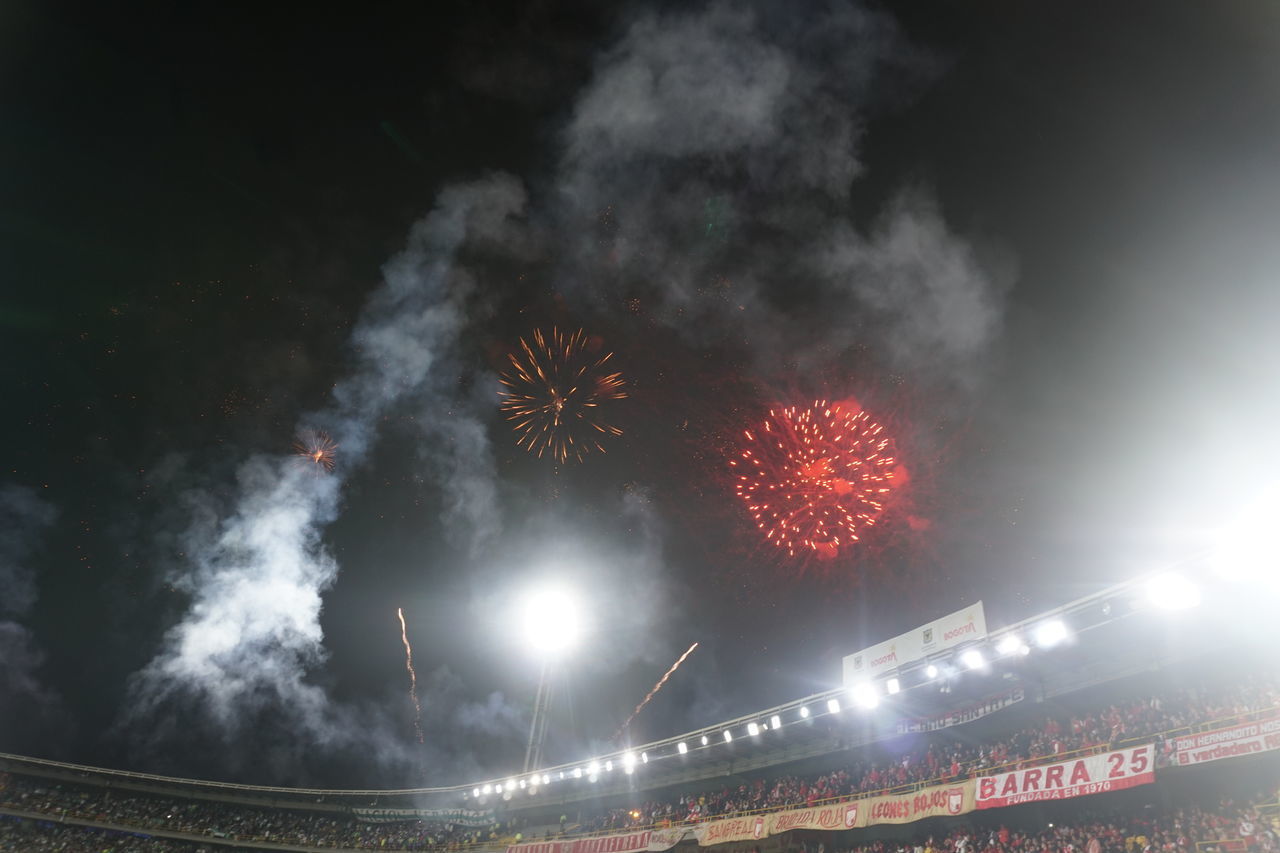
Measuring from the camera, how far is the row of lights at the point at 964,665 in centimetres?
1886

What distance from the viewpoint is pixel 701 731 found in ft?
118

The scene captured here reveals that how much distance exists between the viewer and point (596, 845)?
3850 cm

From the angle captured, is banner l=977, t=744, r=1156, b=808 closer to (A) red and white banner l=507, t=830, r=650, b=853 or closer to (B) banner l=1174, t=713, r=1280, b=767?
(B) banner l=1174, t=713, r=1280, b=767

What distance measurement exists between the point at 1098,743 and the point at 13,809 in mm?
68981

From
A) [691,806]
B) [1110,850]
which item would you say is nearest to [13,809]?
[691,806]

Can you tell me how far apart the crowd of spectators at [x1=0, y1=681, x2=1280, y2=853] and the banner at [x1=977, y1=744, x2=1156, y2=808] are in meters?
0.73

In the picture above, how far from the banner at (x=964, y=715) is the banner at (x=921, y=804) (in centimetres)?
433

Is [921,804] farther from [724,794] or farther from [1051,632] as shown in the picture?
[724,794]

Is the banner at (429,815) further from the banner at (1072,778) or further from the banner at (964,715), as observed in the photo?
the banner at (1072,778)

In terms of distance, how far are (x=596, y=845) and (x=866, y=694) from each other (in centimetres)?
1949

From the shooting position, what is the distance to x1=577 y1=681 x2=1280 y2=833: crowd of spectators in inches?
799

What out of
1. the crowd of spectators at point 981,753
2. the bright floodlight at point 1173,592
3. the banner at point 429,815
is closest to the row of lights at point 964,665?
the bright floodlight at point 1173,592

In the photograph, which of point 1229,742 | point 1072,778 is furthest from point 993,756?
point 1229,742

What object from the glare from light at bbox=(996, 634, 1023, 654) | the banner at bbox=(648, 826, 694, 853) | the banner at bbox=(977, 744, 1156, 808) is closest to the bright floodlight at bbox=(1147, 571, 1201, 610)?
the banner at bbox=(977, 744, 1156, 808)
